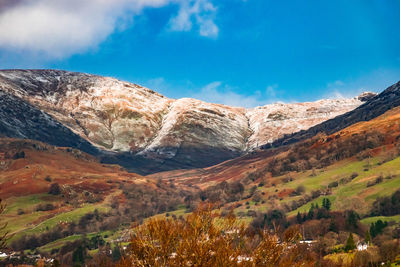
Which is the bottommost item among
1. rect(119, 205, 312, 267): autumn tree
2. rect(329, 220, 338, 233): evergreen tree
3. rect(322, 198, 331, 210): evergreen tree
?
rect(329, 220, 338, 233): evergreen tree

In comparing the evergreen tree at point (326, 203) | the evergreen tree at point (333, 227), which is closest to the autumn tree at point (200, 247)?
the evergreen tree at point (333, 227)

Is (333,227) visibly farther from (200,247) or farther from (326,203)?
(200,247)

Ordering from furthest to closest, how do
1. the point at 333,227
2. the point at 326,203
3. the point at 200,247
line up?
the point at 326,203 < the point at 333,227 < the point at 200,247

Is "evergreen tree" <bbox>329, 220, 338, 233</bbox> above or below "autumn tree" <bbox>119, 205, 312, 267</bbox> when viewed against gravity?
below

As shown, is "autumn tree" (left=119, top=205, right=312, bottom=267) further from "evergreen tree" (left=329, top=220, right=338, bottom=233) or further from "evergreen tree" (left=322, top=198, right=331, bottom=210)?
"evergreen tree" (left=322, top=198, right=331, bottom=210)

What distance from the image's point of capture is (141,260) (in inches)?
933

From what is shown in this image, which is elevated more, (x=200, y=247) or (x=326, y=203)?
(x=200, y=247)

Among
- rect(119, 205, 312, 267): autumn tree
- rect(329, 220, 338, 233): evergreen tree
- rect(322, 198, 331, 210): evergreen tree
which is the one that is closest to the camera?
rect(119, 205, 312, 267): autumn tree

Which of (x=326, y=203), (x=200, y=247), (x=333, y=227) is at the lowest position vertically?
(x=333, y=227)

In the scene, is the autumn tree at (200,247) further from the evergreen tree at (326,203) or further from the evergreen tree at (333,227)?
the evergreen tree at (326,203)

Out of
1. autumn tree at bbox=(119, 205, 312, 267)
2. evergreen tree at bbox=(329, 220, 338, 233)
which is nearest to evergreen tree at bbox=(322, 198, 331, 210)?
evergreen tree at bbox=(329, 220, 338, 233)

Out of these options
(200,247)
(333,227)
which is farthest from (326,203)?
(200,247)

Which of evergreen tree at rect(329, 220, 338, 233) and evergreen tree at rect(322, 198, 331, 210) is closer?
evergreen tree at rect(329, 220, 338, 233)

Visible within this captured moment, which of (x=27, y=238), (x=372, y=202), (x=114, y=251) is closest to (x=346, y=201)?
(x=372, y=202)
